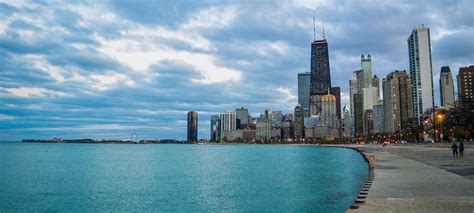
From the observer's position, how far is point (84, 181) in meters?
43.0

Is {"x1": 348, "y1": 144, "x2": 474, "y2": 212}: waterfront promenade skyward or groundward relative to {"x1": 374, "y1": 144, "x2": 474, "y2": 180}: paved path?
groundward

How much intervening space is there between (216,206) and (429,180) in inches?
500

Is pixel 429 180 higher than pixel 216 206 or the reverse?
higher

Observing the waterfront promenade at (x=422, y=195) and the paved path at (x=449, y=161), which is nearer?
the waterfront promenade at (x=422, y=195)

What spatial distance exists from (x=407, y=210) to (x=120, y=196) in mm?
23246

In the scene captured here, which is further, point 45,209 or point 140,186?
point 140,186

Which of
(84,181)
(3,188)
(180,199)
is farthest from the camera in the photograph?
(84,181)

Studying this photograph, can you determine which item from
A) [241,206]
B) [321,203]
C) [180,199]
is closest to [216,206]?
[241,206]

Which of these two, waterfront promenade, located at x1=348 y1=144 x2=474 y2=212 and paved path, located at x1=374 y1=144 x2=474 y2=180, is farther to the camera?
paved path, located at x1=374 y1=144 x2=474 y2=180

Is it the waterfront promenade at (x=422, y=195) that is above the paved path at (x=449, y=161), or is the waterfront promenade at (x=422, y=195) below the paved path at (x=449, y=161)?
below

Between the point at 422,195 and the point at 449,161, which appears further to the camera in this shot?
A: the point at 449,161

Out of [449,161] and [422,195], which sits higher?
[449,161]

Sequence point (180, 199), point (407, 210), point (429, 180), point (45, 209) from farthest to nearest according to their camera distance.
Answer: point (180, 199), point (45, 209), point (429, 180), point (407, 210)

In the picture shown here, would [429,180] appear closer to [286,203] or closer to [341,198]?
[341,198]
